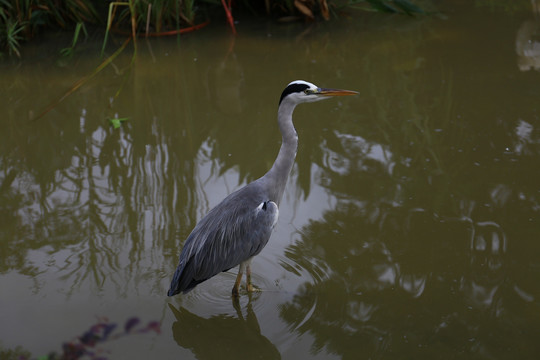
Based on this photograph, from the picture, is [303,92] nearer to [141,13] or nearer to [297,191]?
[297,191]

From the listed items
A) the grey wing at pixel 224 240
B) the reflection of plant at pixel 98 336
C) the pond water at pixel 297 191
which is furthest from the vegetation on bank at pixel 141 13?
the reflection of plant at pixel 98 336

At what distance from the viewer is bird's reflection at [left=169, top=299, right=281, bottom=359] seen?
10.4 ft

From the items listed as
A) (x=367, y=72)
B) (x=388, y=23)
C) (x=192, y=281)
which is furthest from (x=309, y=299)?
(x=388, y=23)

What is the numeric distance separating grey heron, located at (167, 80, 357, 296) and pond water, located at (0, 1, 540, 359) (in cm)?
24

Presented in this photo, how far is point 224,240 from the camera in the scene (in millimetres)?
3418

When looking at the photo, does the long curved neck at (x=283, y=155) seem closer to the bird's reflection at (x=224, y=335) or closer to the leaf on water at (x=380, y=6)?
the bird's reflection at (x=224, y=335)

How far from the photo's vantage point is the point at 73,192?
4480mm

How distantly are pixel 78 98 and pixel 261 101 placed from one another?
1.69 meters

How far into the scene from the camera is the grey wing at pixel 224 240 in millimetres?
3311

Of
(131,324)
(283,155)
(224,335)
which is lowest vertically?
(224,335)

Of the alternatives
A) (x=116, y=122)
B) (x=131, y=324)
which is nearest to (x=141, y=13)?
(x=116, y=122)

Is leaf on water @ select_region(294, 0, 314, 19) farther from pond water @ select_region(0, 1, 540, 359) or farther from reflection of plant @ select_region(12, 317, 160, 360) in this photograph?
reflection of plant @ select_region(12, 317, 160, 360)

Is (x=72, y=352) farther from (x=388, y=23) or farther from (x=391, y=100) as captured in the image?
(x=388, y=23)

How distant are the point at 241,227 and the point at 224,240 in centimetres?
12
